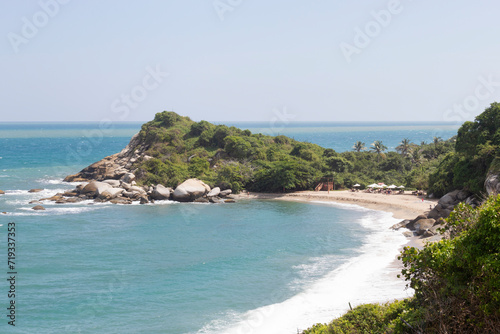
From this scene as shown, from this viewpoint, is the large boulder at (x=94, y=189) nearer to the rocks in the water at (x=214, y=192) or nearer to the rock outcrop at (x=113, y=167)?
the rock outcrop at (x=113, y=167)

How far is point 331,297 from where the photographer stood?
72.0 ft

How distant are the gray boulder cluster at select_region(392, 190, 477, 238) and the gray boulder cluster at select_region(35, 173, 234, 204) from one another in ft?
76.6

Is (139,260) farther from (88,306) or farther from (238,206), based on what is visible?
(238,206)

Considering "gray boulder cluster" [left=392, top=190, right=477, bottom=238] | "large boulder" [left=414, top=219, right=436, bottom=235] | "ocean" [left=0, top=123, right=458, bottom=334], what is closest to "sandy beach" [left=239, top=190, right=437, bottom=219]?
"ocean" [left=0, top=123, right=458, bottom=334]

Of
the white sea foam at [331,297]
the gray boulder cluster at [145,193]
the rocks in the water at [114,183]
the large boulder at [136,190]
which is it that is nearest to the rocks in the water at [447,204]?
the white sea foam at [331,297]

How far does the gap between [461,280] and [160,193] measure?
45900mm

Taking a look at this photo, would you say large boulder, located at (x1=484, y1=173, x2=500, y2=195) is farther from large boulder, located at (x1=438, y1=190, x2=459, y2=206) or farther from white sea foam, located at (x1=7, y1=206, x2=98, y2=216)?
white sea foam, located at (x1=7, y1=206, x2=98, y2=216)

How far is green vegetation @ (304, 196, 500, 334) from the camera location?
1002 centimetres

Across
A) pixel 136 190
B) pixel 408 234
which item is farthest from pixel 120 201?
pixel 408 234

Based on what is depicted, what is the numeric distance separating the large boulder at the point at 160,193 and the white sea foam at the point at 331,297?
3023cm

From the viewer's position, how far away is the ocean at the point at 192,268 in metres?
20.1

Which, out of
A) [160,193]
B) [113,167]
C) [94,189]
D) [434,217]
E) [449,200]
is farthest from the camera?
[113,167]

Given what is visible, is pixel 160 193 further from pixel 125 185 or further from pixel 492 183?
pixel 492 183

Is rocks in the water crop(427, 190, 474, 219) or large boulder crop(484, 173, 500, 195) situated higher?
large boulder crop(484, 173, 500, 195)
